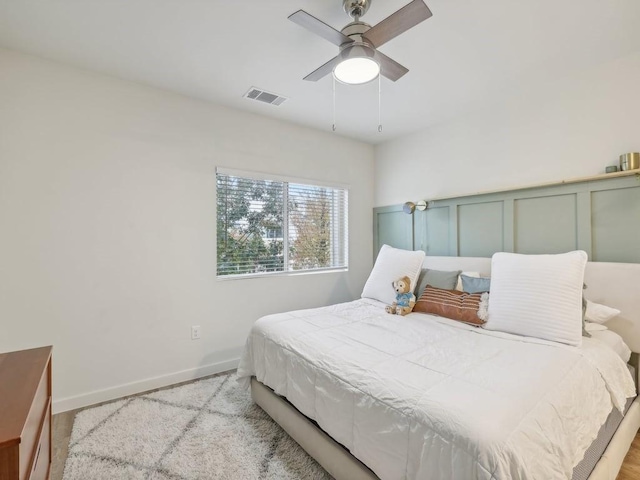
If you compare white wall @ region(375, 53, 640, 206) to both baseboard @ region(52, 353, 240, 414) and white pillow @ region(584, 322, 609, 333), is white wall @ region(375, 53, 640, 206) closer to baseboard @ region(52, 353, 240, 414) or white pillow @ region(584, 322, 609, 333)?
white pillow @ region(584, 322, 609, 333)

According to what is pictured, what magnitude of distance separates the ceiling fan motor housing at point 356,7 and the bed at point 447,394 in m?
1.83

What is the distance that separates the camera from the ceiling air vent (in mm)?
2666

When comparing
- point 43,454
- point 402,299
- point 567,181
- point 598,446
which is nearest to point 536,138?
point 567,181

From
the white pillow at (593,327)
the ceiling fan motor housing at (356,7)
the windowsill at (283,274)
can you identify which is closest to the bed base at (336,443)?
the white pillow at (593,327)

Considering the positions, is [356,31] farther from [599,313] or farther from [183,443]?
[183,443]

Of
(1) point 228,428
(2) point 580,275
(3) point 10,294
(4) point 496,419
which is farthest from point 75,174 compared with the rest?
(2) point 580,275

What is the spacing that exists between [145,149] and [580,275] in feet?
10.8

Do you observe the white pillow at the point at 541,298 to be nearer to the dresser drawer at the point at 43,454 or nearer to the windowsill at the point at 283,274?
the windowsill at the point at 283,274

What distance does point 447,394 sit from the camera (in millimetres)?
1192

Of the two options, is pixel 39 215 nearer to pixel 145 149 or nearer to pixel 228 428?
pixel 145 149

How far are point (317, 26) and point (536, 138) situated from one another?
221 cm

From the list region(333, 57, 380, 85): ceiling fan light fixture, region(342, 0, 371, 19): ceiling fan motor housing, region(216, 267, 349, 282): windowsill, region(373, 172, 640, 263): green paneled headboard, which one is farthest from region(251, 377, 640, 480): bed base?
region(342, 0, 371, 19): ceiling fan motor housing

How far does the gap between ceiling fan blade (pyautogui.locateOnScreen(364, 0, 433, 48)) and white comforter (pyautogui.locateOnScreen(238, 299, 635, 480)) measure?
5.42 feet

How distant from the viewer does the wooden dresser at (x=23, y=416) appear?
75 cm
